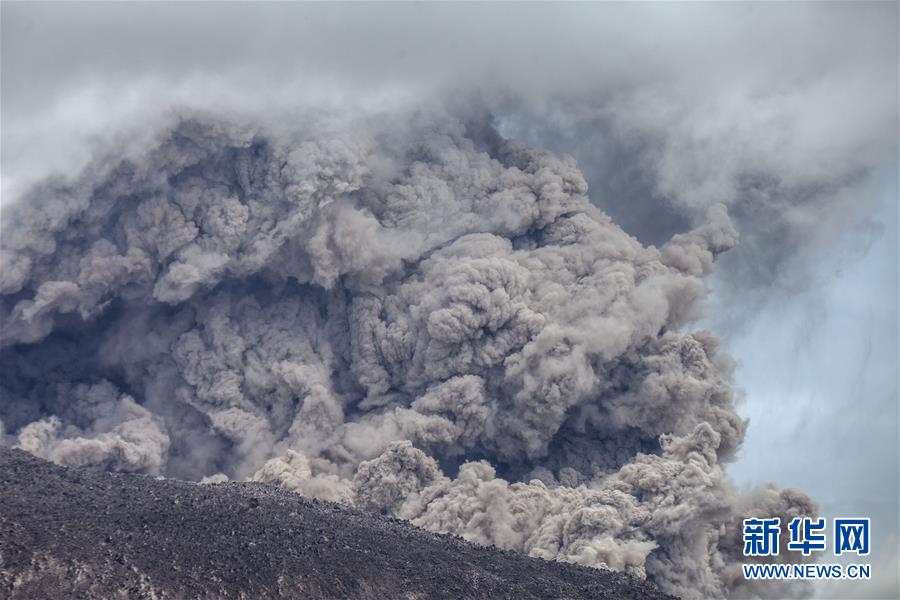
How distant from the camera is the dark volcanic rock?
32969mm

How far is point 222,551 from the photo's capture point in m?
35.2

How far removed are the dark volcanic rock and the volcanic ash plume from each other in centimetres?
586

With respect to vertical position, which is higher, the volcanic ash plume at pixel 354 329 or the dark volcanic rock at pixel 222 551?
the volcanic ash plume at pixel 354 329

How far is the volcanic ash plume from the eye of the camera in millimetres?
47125

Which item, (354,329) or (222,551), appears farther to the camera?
(354,329)

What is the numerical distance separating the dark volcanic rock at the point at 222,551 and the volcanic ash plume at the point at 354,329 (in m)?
5.86

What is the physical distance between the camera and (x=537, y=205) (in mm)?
52094

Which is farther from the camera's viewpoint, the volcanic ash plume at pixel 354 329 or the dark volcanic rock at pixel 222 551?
the volcanic ash plume at pixel 354 329

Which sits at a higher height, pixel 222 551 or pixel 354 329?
pixel 354 329

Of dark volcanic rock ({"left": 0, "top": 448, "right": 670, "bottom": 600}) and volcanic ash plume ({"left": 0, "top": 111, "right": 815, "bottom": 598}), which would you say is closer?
dark volcanic rock ({"left": 0, "top": 448, "right": 670, "bottom": 600})

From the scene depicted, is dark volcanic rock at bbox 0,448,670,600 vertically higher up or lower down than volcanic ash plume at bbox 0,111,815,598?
lower down

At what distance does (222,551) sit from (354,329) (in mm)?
16483

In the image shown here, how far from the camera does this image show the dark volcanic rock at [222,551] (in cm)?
3297

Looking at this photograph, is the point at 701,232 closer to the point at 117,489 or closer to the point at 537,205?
the point at 537,205
